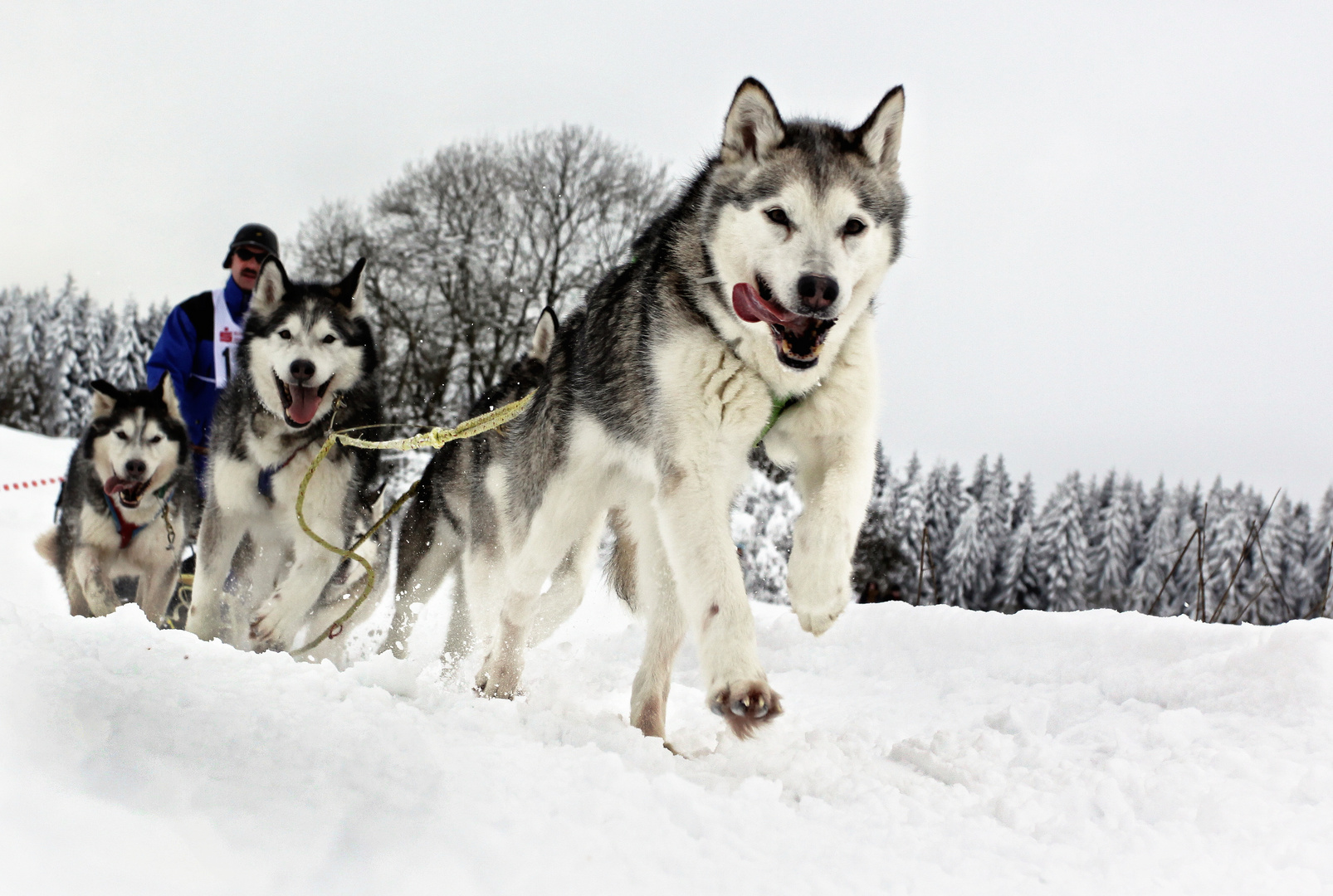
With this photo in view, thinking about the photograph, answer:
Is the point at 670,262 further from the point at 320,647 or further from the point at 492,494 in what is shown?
the point at 320,647

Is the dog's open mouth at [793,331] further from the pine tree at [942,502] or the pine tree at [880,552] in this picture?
the pine tree at [942,502]

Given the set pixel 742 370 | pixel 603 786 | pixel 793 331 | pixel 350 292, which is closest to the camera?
pixel 603 786

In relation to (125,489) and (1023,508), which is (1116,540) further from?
(125,489)

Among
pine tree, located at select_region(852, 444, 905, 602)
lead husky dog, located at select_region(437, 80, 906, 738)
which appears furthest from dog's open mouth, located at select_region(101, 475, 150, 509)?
pine tree, located at select_region(852, 444, 905, 602)

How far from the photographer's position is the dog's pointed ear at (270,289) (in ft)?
15.8

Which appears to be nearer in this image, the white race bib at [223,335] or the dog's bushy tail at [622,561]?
the dog's bushy tail at [622,561]

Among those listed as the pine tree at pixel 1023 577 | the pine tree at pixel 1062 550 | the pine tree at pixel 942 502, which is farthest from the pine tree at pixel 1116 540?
the pine tree at pixel 942 502

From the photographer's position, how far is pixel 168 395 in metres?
5.54

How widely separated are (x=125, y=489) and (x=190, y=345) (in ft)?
3.71

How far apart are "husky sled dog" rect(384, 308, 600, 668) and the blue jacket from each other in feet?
5.75

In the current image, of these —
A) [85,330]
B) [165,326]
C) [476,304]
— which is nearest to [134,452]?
[165,326]

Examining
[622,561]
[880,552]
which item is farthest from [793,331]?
[880,552]

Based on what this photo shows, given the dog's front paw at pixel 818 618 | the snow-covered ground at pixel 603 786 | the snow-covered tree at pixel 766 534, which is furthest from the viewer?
the snow-covered tree at pixel 766 534

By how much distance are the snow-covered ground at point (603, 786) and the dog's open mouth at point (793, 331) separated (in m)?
0.99
